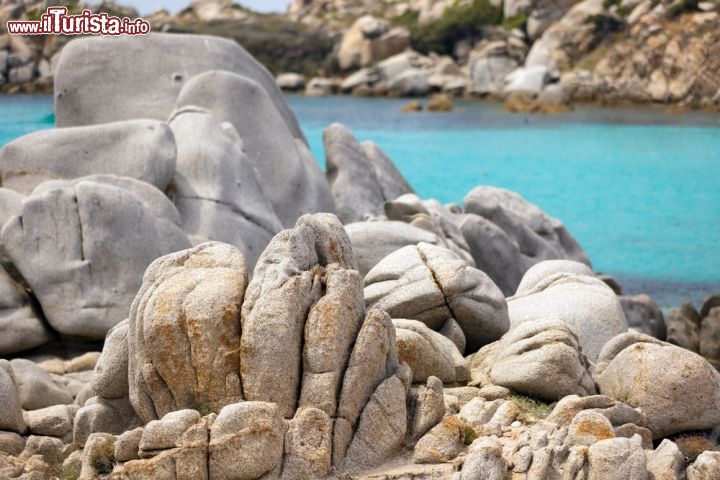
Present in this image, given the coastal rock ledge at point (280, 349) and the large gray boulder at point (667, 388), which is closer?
the coastal rock ledge at point (280, 349)

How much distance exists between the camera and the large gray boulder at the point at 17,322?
14688 millimetres

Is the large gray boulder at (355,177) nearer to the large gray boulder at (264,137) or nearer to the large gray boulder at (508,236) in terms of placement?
the large gray boulder at (264,137)

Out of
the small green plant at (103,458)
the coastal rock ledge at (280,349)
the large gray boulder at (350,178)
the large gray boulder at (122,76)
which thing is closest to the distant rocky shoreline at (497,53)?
the large gray boulder at (122,76)

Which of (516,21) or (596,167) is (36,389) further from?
(516,21)

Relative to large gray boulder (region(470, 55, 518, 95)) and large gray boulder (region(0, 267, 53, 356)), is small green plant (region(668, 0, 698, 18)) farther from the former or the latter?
large gray boulder (region(0, 267, 53, 356))

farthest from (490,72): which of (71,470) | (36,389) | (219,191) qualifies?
(71,470)

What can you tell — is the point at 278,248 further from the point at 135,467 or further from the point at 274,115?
the point at 274,115

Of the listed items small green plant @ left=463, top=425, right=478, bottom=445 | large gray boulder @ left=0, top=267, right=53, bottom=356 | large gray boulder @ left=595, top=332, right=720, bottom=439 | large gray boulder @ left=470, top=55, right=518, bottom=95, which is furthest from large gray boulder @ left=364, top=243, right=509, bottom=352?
large gray boulder @ left=470, top=55, right=518, bottom=95

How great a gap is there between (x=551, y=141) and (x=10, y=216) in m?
38.0

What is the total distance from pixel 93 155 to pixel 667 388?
35.7 feet

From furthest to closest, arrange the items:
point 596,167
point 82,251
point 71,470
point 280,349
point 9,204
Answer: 1. point 596,167
2. point 9,204
3. point 82,251
4. point 71,470
5. point 280,349

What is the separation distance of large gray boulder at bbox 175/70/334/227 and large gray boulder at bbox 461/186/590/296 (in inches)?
120

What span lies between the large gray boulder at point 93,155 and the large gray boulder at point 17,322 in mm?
2913

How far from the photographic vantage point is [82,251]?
15414 mm
